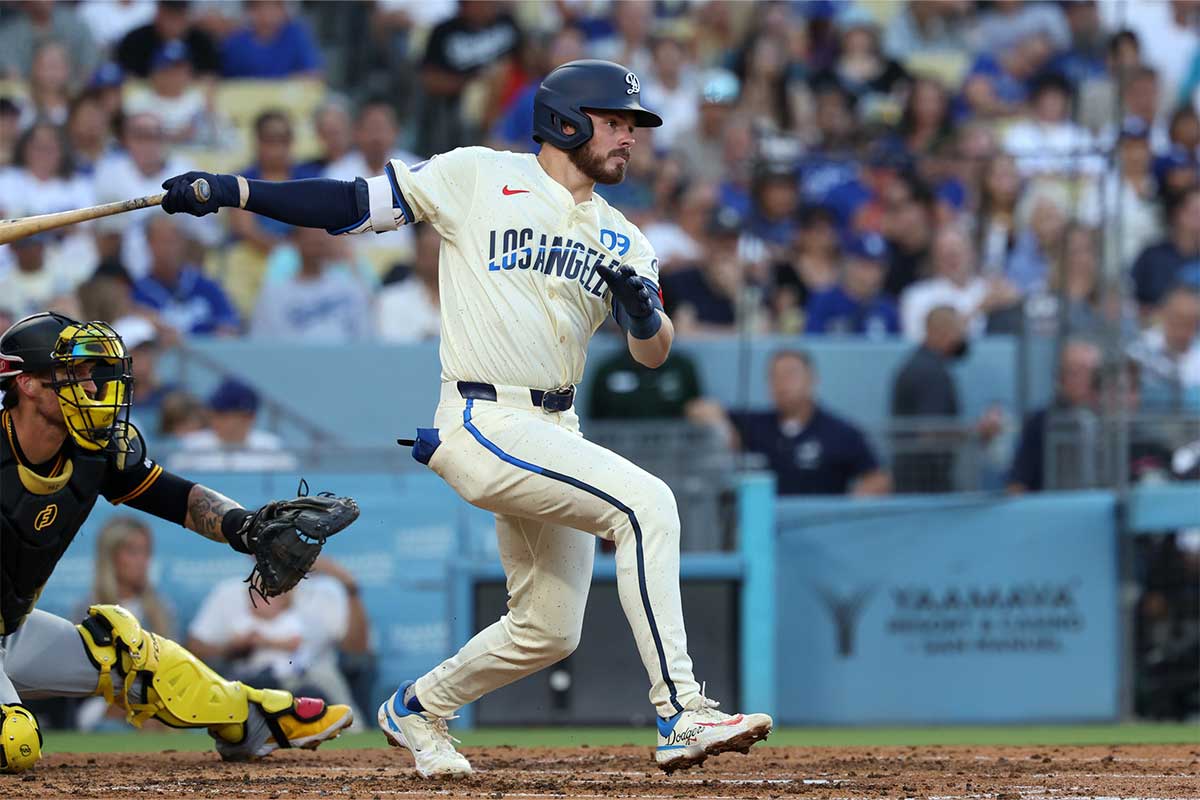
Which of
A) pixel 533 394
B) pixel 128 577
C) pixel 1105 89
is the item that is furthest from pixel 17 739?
pixel 1105 89

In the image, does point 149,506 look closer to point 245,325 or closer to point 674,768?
point 674,768

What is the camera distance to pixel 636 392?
9.52 m

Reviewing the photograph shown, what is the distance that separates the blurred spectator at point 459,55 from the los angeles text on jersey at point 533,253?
6602 mm

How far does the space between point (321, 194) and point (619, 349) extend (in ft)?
14.9

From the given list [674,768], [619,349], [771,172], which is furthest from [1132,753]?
[771,172]

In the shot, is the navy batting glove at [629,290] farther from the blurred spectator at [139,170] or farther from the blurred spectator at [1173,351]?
the blurred spectator at [139,170]

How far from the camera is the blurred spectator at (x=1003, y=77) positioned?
12727 millimetres

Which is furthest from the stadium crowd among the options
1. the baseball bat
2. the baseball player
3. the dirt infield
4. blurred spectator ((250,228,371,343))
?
the baseball player

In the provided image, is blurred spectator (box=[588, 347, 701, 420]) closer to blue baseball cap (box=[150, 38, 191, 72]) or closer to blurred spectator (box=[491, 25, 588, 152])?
blurred spectator (box=[491, 25, 588, 152])

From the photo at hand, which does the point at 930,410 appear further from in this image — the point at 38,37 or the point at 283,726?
the point at 38,37

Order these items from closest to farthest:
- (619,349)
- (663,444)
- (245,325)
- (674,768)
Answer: (674,768) < (663,444) < (619,349) < (245,325)

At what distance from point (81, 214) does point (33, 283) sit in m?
4.70

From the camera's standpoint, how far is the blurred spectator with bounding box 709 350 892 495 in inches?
376

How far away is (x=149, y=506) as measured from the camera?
5723 mm
